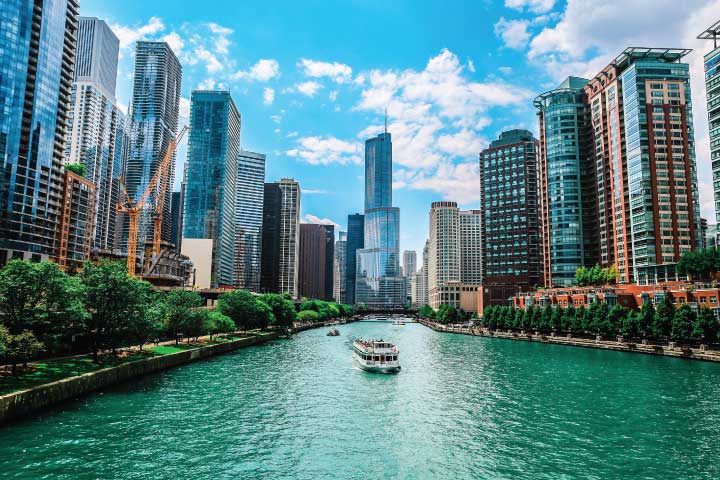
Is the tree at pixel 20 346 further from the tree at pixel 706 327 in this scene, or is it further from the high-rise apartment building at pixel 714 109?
the high-rise apartment building at pixel 714 109

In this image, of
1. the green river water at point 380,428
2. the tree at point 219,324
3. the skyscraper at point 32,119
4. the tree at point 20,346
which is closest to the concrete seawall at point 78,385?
the green river water at point 380,428

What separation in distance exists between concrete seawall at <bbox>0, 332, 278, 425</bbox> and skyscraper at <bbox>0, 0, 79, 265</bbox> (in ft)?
341

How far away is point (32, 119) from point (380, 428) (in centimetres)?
17650

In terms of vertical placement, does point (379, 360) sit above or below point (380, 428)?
above

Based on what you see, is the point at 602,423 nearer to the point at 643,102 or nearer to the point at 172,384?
the point at 172,384

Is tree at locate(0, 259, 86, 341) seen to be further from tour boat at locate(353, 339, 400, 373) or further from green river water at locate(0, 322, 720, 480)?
tour boat at locate(353, 339, 400, 373)

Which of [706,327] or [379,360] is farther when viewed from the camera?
[706,327]

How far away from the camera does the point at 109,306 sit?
82.8m

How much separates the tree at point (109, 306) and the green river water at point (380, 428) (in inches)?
433

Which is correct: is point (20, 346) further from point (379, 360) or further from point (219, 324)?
point (219, 324)

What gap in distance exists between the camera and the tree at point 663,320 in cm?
12000

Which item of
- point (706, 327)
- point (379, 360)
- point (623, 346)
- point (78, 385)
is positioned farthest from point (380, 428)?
point (623, 346)

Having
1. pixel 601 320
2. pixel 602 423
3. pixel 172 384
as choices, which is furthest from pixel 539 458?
pixel 601 320

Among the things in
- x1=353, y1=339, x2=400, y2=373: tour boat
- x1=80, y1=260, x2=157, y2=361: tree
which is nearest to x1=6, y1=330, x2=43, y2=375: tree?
x1=80, y1=260, x2=157, y2=361: tree
